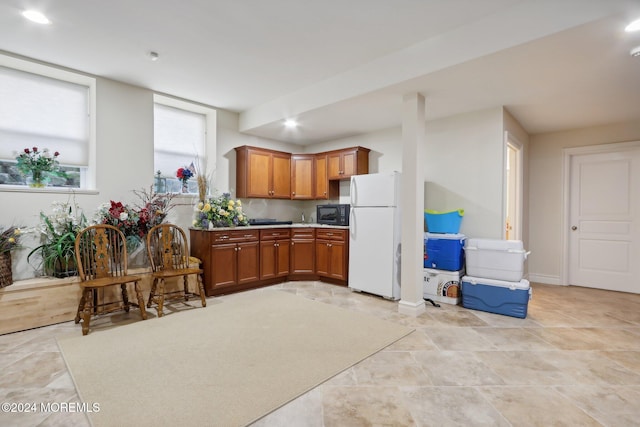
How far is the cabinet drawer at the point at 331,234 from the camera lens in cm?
454

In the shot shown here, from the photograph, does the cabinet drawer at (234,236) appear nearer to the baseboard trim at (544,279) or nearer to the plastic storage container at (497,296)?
the plastic storage container at (497,296)

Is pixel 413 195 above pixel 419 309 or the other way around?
above

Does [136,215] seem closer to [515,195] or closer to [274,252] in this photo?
[274,252]

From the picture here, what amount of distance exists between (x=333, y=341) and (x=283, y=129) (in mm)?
3422

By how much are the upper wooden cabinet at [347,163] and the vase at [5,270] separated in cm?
401

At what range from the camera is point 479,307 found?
3.50 m

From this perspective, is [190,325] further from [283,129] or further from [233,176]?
[283,129]

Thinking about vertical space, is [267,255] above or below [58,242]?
below

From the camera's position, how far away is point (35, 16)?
2.50 meters

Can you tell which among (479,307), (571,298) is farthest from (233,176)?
(571,298)

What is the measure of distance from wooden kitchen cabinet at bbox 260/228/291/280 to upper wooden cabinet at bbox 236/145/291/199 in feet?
2.38

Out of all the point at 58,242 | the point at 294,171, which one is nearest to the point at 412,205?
the point at 294,171

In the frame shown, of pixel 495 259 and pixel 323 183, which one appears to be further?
pixel 323 183

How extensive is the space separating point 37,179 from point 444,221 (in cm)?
471
